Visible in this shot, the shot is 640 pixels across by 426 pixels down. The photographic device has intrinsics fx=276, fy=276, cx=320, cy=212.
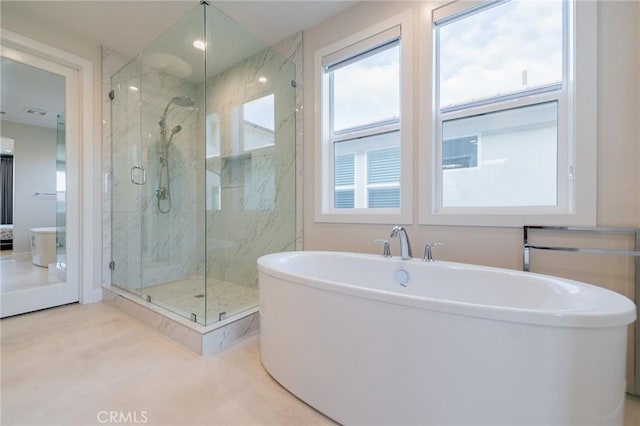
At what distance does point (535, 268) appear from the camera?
160cm

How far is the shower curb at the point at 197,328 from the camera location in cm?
173

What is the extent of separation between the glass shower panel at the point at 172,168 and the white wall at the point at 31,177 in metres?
0.98

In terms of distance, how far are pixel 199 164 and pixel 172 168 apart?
1.49 ft

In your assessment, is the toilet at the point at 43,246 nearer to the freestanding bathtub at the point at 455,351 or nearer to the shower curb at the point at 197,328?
the shower curb at the point at 197,328

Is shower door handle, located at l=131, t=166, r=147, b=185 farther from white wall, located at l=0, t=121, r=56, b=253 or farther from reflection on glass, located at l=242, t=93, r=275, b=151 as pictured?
reflection on glass, located at l=242, t=93, r=275, b=151

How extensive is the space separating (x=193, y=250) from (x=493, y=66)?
282 cm

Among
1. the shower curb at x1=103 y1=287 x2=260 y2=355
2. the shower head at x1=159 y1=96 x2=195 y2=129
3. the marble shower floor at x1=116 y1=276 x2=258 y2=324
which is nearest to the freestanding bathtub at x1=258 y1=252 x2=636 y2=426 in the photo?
the shower curb at x1=103 y1=287 x2=260 y2=355

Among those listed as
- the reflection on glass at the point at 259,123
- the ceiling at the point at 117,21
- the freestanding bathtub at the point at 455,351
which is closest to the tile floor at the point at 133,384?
the freestanding bathtub at the point at 455,351

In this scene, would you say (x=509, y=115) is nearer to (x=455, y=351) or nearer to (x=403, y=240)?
(x=403, y=240)

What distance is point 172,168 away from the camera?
2.86 m

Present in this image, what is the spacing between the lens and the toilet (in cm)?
282

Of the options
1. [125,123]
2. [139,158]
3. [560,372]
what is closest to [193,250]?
[139,158]

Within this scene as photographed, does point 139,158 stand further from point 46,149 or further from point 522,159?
point 522,159

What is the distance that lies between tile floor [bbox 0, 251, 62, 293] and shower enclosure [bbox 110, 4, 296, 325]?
1.91 feet
